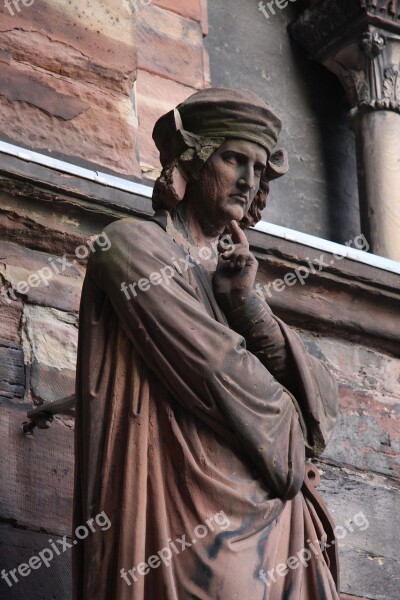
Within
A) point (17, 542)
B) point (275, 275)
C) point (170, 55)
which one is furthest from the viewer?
point (170, 55)

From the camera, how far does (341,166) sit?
6.81 metres

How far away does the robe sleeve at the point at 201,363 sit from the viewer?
4.08 metres

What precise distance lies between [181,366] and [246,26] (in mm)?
2931

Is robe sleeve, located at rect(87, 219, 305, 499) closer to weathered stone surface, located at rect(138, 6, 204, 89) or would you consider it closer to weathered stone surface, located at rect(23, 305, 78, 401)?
weathered stone surface, located at rect(23, 305, 78, 401)

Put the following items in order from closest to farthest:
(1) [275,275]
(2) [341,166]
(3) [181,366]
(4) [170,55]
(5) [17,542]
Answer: (3) [181,366]
(5) [17,542]
(1) [275,275]
(4) [170,55]
(2) [341,166]

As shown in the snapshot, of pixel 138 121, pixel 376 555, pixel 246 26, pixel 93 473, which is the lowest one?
pixel 93 473

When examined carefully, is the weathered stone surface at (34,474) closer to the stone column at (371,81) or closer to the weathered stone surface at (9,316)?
the weathered stone surface at (9,316)

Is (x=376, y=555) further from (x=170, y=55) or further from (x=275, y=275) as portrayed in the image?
(x=170, y=55)

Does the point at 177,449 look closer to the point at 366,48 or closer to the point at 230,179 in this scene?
the point at 230,179

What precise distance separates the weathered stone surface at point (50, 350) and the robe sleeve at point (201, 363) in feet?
3.46

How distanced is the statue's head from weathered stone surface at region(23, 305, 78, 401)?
0.91 metres

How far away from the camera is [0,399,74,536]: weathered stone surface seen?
4.96 m

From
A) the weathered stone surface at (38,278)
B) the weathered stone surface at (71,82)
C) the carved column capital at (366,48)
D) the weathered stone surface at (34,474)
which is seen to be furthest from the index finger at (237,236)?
the carved column capital at (366,48)

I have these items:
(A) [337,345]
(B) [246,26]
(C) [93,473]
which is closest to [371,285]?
(A) [337,345]
